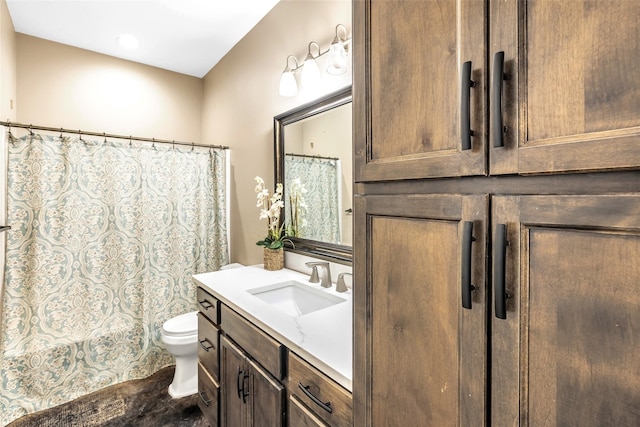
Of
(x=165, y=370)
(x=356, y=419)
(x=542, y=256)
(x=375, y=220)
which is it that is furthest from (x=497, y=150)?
(x=165, y=370)

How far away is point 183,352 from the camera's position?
2152mm

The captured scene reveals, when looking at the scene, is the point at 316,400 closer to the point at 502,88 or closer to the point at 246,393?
the point at 246,393

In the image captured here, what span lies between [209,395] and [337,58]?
1.96 m

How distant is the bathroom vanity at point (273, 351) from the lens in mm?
949

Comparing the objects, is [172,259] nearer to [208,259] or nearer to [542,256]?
[208,259]

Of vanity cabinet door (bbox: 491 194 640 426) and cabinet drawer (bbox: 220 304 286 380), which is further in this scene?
cabinet drawer (bbox: 220 304 286 380)

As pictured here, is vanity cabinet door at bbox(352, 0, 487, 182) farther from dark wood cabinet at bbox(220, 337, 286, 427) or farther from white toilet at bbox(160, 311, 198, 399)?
white toilet at bbox(160, 311, 198, 399)

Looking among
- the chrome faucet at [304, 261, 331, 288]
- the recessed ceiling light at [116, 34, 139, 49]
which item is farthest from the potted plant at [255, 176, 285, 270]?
the recessed ceiling light at [116, 34, 139, 49]

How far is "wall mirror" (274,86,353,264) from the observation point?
167cm

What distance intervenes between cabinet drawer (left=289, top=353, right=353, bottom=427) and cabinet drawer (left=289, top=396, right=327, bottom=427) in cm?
1

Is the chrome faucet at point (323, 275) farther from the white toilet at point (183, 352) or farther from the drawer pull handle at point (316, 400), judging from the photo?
the white toilet at point (183, 352)

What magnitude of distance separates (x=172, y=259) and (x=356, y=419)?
7.64ft

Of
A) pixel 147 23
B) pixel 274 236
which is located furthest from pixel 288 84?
pixel 147 23

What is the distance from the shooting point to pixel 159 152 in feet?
8.57
